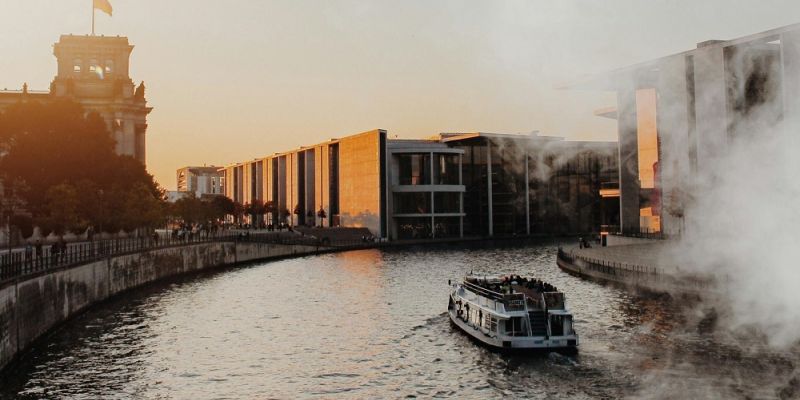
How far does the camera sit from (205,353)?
36688 mm

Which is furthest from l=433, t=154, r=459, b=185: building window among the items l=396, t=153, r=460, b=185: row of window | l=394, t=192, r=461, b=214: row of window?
l=394, t=192, r=461, b=214: row of window

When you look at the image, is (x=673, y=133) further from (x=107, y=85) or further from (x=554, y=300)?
(x=107, y=85)

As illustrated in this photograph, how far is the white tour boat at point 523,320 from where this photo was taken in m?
34.7

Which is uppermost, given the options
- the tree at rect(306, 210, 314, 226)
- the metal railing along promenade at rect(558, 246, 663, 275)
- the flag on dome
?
the flag on dome

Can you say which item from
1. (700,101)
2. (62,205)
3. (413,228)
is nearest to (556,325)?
(700,101)

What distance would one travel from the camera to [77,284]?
4738 cm

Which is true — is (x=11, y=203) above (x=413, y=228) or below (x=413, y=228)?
above

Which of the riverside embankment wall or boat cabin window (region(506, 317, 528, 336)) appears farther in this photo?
boat cabin window (region(506, 317, 528, 336))

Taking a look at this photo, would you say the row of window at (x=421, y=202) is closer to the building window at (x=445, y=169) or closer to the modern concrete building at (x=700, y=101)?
the building window at (x=445, y=169)

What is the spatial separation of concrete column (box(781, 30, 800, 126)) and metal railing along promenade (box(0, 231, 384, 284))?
165 feet

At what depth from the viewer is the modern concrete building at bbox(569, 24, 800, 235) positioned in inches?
2169

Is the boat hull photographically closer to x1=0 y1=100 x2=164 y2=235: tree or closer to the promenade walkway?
the promenade walkway

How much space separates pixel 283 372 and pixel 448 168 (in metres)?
115

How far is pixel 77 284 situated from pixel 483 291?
27.2 metres
